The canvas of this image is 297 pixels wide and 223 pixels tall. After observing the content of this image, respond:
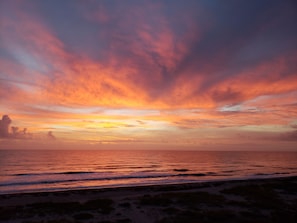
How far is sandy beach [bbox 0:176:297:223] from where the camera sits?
17.2 m

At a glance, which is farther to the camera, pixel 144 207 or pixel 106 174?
pixel 106 174

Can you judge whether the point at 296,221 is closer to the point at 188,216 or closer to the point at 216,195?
the point at 188,216

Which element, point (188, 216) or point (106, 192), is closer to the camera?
point (188, 216)

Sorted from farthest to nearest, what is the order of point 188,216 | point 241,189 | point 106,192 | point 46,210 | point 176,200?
1. point 241,189
2. point 106,192
3. point 176,200
4. point 46,210
5. point 188,216

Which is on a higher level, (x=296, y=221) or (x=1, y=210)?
(x=296, y=221)

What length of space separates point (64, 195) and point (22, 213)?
7.24m

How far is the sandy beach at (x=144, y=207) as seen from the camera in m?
17.2

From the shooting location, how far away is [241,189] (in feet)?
99.6

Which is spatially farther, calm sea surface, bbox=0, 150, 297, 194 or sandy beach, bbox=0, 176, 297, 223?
calm sea surface, bbox=0, 150, 297, 194

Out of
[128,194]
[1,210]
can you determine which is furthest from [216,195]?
[1,210]

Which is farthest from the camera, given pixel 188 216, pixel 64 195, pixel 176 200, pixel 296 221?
pixel 64 195

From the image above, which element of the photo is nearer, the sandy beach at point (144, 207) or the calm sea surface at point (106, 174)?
the sandy beach at point (144, 207)

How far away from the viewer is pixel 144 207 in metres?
20.7

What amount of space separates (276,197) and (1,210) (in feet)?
97.8
